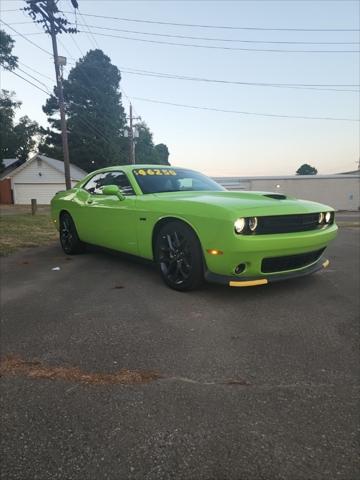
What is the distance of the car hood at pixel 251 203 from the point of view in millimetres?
2994

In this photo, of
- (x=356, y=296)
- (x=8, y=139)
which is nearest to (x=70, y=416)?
(x=356, y=296)

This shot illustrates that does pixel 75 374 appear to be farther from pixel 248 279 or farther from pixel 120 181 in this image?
pixel 120 181

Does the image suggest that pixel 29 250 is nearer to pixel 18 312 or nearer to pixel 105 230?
pixel 105 230

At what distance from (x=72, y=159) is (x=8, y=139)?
836 cm

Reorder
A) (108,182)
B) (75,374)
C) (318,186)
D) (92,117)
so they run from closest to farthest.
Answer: (75,374) < (108,182) < (318,186) < (92,117)

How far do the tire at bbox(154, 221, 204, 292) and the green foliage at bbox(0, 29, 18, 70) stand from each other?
2180 centimetres

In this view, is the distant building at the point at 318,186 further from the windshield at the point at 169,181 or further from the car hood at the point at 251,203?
the car hood at the point at 251,203

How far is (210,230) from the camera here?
299 cm

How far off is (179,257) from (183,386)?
1.68 metres

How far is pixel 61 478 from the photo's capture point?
1.21 m

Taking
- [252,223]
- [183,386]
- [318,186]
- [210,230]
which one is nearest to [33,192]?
[318,186]

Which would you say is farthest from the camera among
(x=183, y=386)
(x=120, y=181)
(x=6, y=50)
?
(x=6, y=50)

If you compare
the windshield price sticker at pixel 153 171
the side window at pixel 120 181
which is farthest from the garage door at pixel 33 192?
the windshield price sticker at pixel 153 171

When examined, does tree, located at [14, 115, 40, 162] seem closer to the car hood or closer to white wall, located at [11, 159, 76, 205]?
Result: white wall, located at [11, 159, 76, 205]
